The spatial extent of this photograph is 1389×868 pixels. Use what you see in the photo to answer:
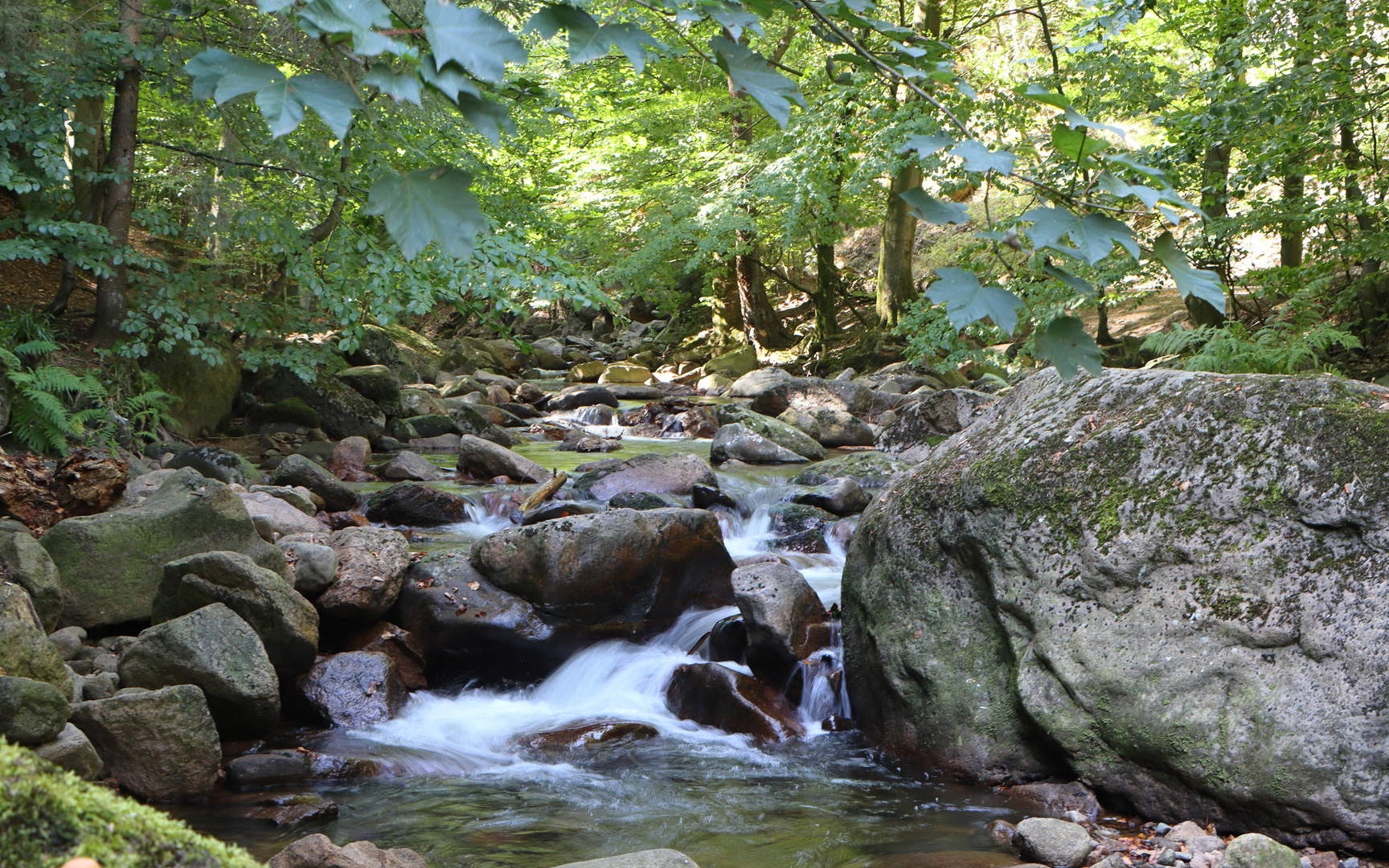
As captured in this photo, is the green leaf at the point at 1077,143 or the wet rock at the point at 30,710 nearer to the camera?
the green leaf at the point at 1077,143

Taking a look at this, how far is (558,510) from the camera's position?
8492mm

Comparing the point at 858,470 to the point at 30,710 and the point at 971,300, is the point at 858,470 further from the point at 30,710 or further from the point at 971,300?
the point at 971,300

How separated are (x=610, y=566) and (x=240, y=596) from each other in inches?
93.1

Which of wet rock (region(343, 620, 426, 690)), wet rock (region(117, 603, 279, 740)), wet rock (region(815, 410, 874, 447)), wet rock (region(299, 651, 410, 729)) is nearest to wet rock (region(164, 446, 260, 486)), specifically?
wet rock (region(343, 620, 426, 690))

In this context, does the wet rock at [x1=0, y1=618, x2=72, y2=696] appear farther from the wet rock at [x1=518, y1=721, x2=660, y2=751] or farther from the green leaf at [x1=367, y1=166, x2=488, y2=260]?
the green leaf at [x1=367, y1=166, x2=488, y2=260]

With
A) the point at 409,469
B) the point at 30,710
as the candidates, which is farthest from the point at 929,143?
the point at 409,469

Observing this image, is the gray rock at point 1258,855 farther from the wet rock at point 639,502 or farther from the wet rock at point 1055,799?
the wet rock at point 639,502

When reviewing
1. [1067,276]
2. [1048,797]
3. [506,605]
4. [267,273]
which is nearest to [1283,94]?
[1048,797]

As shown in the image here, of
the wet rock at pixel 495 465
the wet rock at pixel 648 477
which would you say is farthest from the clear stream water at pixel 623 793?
the wet rock at pixel 495 465

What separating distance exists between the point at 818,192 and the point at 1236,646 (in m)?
12.6

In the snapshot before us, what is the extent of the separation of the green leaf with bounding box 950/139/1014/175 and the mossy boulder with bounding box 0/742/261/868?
1.33m

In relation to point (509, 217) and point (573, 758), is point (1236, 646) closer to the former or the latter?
point (573, 758)

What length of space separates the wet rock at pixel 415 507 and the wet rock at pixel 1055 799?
6.19m

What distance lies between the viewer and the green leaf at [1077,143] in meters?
1.35
